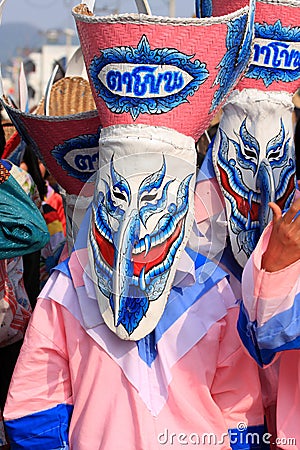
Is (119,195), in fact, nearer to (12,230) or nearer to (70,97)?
(12,230)

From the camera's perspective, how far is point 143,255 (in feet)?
7.68

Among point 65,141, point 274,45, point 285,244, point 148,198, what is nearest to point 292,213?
point 285,244

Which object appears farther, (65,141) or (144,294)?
(65,141)

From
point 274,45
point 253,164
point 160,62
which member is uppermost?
point 160,62

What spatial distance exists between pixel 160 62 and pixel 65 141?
0.86 metres

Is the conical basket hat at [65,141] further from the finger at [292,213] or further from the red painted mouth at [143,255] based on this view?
the finger at [292,213]

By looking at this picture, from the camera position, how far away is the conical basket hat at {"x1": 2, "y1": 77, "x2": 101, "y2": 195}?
301cm

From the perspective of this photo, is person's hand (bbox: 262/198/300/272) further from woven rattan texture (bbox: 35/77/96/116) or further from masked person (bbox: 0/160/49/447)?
woven rattan texture (bbox: 35/77/96/116)

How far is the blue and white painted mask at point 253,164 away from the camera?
9.45ft

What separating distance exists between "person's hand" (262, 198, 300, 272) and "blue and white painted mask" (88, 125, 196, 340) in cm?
34

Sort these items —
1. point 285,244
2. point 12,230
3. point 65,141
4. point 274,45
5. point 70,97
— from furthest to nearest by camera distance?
1. point 70,97
2. point 65,141
3. point 274,45
4. point 12,230
5. point 285,244

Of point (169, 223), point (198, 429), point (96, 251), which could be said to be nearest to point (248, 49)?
point (169, 223)

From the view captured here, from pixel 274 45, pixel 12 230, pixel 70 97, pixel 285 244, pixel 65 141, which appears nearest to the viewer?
pixel 285 244

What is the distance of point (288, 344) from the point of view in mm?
2221
